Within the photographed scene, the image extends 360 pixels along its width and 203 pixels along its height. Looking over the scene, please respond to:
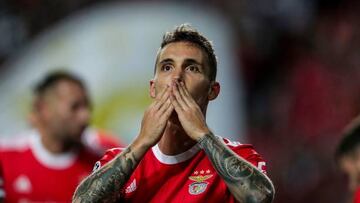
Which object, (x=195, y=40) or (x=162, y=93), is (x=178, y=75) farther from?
(x=195, y=40)

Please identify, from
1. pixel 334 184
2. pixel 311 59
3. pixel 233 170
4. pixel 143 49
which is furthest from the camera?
pixel 143 49

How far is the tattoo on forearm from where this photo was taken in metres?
4.21

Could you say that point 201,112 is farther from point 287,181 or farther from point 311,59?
point 311,59

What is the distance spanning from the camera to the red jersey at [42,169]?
7.65m

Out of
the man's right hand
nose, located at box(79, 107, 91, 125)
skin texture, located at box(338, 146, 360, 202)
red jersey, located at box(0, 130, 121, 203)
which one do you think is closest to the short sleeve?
the man's right hand

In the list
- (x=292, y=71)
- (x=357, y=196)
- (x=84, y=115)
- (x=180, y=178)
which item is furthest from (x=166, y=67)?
(x=292, y=71)

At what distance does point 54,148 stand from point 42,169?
0.20 metres

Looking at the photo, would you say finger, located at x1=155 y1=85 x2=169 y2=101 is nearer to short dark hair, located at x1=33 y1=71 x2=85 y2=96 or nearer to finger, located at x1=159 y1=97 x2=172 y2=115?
finger, located at x1=159 y1=97 x2=172 y2=115

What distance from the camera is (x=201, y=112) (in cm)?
431

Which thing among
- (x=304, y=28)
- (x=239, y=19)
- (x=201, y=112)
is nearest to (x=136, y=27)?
(x=239, y=19)

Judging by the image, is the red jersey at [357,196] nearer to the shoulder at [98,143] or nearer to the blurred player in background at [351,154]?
the blurred player in background at [351,154]

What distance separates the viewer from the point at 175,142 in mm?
4477

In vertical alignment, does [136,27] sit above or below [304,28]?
above

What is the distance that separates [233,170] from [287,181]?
6.84 m
